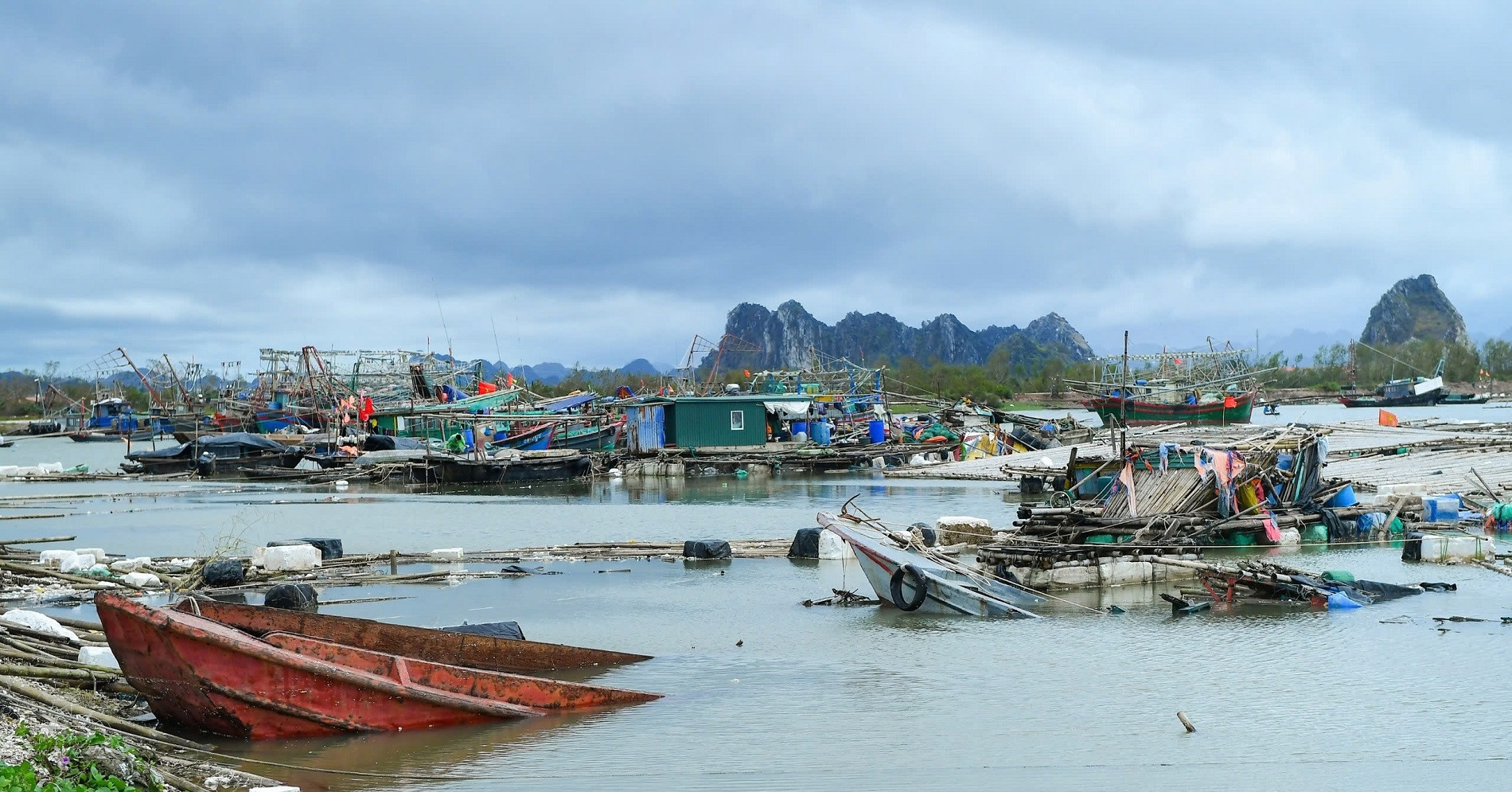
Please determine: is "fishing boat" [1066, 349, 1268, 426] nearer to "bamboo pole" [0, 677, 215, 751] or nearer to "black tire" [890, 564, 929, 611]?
"black tire" [890, 564, 929, 611]

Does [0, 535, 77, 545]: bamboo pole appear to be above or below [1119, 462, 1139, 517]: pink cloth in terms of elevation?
below

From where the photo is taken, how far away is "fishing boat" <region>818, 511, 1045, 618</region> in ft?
54.1

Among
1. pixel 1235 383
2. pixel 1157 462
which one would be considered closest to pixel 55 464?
pixel 1157 462

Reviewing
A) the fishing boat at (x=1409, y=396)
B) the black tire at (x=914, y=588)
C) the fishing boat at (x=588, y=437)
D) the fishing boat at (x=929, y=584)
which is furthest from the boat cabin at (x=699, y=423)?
the fishing boat at (x=1409, y=396)

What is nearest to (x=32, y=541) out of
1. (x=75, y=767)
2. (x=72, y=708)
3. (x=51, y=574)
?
(x=51, y=574)

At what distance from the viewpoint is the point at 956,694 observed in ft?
41.0

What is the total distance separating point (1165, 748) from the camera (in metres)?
10.5

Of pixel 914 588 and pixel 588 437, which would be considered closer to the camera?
pixel 914 588

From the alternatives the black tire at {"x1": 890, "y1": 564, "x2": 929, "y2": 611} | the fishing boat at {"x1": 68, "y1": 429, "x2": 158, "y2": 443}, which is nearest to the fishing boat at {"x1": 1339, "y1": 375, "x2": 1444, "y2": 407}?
the black tire at {"x1": 890, "y1": 564, "x2": 929, "y2": 611}

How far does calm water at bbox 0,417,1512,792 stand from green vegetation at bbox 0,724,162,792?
191cm

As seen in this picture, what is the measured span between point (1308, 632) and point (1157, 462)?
25.3ft

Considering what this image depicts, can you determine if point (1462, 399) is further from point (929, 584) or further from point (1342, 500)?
point (929, 584)

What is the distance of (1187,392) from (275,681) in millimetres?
61269

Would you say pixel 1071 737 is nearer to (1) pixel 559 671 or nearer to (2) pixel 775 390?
(1) pixel 559 671
